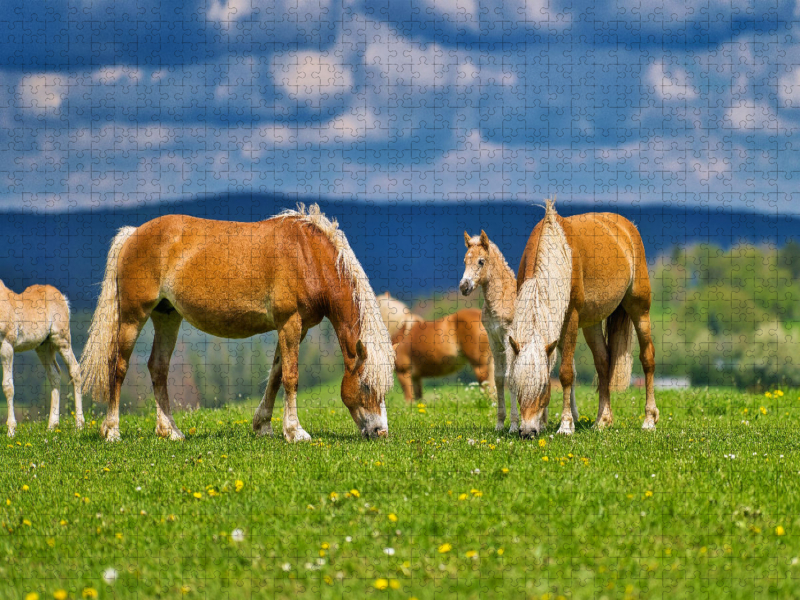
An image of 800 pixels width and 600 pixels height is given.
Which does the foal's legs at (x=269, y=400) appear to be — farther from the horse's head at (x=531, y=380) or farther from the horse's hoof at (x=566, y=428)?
the horse's hoof at (x=566, y=428)

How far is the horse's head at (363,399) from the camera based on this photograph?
10.2 m

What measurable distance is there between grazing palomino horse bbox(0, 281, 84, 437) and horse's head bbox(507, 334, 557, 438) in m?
7.76

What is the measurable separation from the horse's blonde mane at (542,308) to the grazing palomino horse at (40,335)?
→ 777cm

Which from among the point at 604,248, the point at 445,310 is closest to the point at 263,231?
the point at 604,248

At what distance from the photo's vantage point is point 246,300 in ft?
35.9

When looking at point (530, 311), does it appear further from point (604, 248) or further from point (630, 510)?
point (630, 510)

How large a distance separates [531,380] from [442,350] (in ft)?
27.8

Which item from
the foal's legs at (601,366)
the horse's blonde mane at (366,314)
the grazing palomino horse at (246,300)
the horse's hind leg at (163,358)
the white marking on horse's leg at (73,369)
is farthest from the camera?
the white marking on horse's leg at (73,369)

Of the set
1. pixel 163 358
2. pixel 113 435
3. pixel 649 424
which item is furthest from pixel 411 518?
pixel 163 358

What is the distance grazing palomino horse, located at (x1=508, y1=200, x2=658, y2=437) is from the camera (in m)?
9.77

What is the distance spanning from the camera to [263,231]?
11125 mm

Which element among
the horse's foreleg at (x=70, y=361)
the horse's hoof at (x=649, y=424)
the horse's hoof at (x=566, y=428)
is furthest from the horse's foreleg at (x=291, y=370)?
the horse's foreleg at (x=70, y=361)

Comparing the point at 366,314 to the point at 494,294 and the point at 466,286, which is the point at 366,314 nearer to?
the point at 466,286

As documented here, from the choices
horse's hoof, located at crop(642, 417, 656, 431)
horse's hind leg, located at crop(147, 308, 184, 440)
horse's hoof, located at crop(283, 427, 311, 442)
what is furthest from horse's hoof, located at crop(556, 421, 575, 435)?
horse's hind leg, located at crop(147, 308, 184, 440)
